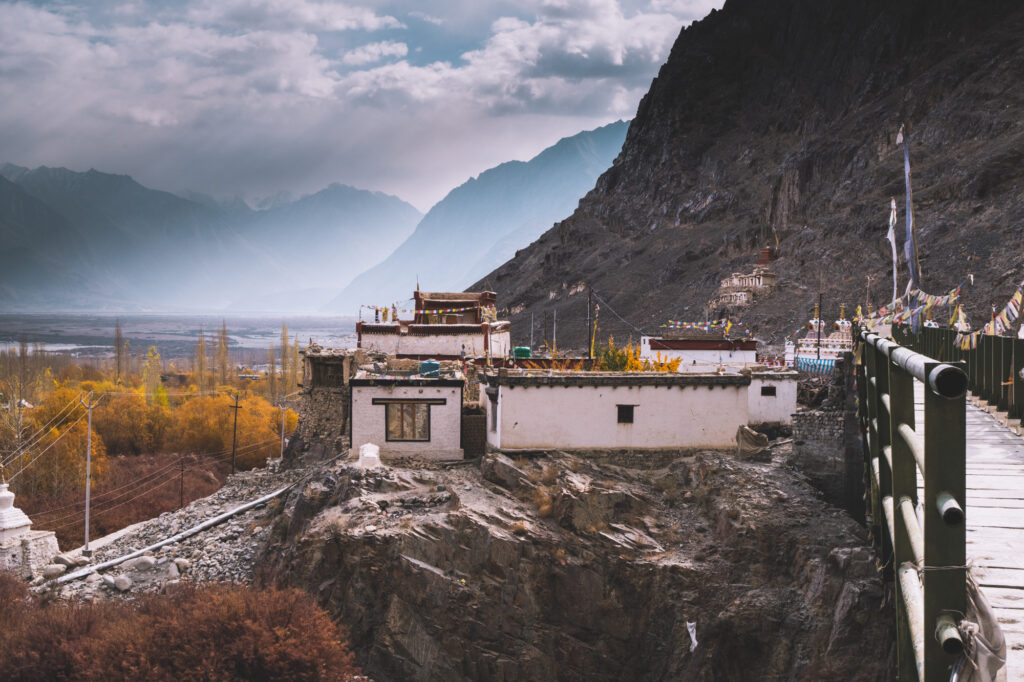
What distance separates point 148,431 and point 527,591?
1675 inches

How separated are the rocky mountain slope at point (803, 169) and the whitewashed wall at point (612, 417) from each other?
48.9m

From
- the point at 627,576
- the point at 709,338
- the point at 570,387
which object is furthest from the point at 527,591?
the point at 709,338

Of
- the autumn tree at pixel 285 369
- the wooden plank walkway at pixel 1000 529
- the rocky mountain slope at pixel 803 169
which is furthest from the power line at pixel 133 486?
the rocky mountain slope at pixel 803 169

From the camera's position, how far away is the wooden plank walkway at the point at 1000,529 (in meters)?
3.42

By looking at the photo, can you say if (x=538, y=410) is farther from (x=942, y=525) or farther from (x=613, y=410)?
(x=942, y=525)

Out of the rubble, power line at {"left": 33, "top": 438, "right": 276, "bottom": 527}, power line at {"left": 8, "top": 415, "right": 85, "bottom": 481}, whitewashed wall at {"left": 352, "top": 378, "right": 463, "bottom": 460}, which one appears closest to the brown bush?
the rubble

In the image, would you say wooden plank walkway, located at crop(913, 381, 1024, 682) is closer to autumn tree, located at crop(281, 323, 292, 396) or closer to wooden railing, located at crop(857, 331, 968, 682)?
wooden railing, located at crop(857, 331, 968, 682)

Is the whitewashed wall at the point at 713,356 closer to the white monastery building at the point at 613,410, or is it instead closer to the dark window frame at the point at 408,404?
the white monastery building at the point at 613,410

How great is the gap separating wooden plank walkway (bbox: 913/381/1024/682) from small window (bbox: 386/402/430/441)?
18077 millimetres

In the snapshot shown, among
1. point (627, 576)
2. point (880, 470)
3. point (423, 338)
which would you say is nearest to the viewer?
point (880, 470)

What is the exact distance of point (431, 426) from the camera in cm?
2411

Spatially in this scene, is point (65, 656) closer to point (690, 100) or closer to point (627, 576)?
point (627, 576)

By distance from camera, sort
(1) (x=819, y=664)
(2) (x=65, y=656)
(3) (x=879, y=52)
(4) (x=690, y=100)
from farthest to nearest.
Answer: (4) (x=690, y=100) < (3) (x=879, y=52) < (1) (x=819, y=664) < (2) (x=65, y=656)

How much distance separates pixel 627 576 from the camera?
762 inches
